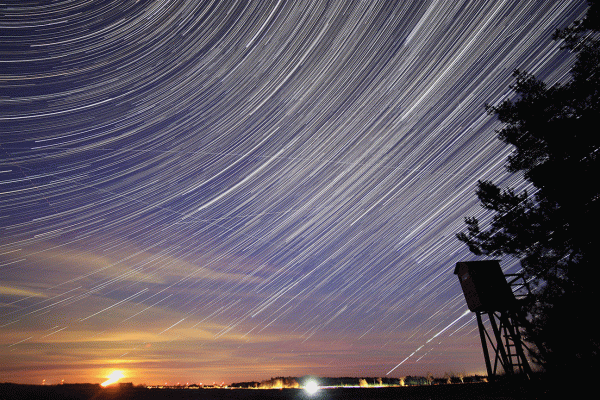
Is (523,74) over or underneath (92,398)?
over

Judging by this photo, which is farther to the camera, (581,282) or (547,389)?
(547,389)

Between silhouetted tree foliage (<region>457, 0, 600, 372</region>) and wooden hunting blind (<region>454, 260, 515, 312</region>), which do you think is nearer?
silhouetted tree foliage (<region>457, 0, 600, 372</region>)

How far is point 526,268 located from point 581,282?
5.87 feet

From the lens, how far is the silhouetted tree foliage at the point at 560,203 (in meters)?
9.48

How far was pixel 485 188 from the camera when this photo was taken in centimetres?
1237

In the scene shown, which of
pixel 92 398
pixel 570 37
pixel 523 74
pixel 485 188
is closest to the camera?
pixel 570 37

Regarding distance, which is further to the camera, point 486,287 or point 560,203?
point 486,287

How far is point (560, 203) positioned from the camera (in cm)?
1025

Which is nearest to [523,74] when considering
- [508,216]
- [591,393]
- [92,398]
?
[508,216]

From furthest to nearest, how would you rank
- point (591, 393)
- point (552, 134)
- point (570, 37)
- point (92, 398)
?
point (92, 398)
point (552, 134)
point (570, 37)
point (591, 393)

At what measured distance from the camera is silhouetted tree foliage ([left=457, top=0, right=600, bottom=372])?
9484 mm

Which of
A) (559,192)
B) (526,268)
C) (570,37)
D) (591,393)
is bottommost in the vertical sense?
(591,393)

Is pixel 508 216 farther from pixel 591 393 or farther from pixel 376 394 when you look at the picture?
pixel 376 394

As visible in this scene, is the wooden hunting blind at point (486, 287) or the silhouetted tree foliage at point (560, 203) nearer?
the silhouetted tree foliage at point (560, 203)
